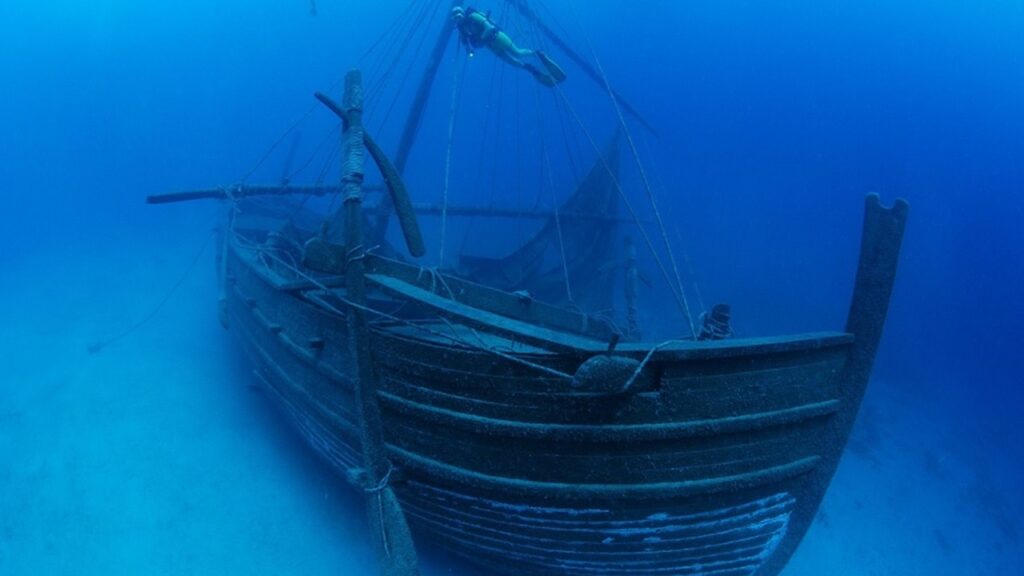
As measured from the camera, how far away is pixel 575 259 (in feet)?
40.7

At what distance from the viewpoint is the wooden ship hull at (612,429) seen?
328 centimetres

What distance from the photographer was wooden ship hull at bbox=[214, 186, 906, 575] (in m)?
3.28

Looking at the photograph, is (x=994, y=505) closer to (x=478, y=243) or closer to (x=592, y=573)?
(x=592, y=573)

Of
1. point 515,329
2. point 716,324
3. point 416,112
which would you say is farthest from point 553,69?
point 515,329

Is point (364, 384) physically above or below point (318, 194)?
below

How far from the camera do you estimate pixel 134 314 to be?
1274cm

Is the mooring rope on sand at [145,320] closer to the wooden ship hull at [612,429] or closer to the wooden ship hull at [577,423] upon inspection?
the wooden ship hull at [577,423]

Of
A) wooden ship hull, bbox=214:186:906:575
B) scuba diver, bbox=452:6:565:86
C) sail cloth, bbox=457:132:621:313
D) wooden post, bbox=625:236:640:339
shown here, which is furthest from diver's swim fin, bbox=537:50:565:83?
wooden ship hull, bbox=214:186:906:575

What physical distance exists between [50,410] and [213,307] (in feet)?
16.5

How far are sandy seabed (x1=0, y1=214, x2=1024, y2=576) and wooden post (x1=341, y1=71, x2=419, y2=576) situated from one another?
8.56ft

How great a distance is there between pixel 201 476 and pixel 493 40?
8.03m

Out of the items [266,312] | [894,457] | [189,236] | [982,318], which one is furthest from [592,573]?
[982,318]

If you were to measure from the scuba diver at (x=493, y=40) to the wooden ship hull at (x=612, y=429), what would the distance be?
421cm

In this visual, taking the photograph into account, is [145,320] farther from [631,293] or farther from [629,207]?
[629,207]
